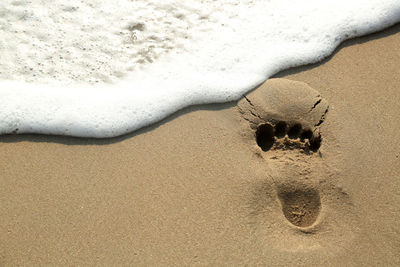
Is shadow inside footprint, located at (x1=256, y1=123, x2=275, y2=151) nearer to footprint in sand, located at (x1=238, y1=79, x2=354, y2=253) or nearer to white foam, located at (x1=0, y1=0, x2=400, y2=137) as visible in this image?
footprint in sand, located at (x1=238, y1=79, x2=354, y2=253)

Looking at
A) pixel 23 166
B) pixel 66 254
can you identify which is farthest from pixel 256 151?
pixel 23 166

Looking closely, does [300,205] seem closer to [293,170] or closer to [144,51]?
[293,170]

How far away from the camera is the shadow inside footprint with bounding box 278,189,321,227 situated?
74.7 inches

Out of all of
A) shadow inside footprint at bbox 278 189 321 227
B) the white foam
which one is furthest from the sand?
the white foam

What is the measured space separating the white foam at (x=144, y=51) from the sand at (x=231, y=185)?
0.40 feet

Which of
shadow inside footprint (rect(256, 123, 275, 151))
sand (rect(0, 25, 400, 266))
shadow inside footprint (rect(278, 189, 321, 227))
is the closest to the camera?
sand (rect(0, 25, 400, 266))

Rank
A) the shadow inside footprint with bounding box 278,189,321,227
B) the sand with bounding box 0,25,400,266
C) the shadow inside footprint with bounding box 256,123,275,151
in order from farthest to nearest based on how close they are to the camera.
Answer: the shadow inside footprint with bounding box 256,123,275,151 < the shadow inside footprint with bounding box 278,189,321,227 < the sand with bounding box 0,25,400,266

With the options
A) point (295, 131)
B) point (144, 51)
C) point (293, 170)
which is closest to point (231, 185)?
point (293, 170)

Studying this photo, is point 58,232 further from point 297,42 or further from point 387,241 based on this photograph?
point 297,42

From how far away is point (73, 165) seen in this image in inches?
79.7

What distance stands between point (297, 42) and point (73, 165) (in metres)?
1.66

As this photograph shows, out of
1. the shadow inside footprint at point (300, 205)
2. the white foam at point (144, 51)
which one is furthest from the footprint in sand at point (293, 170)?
the white foam at point (144, 51)

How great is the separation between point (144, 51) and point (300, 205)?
1.45m

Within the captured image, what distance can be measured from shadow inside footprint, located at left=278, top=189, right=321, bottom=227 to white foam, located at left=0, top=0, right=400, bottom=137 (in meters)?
0.71
